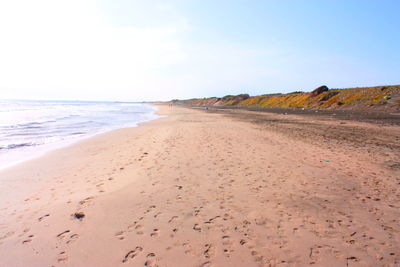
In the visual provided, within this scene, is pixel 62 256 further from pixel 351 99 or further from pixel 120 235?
pixel 351 99

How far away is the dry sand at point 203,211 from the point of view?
3768mm

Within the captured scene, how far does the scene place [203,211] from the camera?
5.23 metres

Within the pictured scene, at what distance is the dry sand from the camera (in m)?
3.77

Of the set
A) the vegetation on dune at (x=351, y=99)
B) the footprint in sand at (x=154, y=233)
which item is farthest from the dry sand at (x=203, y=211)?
the vegetation on dune at (x=351, y=99)

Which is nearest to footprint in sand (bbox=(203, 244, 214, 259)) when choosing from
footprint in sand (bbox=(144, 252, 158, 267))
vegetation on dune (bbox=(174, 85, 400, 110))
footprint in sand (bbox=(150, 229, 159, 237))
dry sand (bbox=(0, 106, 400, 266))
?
dry sand (bbox=(0, 106, 400, 266))

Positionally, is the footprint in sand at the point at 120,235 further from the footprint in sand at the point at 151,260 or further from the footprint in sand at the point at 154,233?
the footprint in sand at the point at 151,260

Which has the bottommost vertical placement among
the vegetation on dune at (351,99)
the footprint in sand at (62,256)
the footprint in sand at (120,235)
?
the footprint in sand at (62,256)

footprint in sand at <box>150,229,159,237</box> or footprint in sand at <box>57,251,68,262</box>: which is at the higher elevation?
footprint in sand at <box>150,229,159,237</box>

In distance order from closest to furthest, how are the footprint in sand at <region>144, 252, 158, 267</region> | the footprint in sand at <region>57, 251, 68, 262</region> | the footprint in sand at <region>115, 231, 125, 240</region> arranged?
the footprint in sand at <region>144, 252, 158, 267</region>
the footprint in sand at <region>57, 251, 68, 262</region>
the footprint in sand at <region>115, 231, 125, 240</region>

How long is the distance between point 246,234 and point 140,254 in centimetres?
193

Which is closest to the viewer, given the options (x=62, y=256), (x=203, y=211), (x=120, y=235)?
(x=62, y=256)

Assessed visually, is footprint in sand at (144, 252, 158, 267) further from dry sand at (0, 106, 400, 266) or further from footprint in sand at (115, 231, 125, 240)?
footprint in sand at (115, 231, 125, 240)

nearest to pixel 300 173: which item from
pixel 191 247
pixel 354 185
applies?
pixel 354 185

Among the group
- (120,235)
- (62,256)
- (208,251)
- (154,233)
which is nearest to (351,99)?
(208,251)
